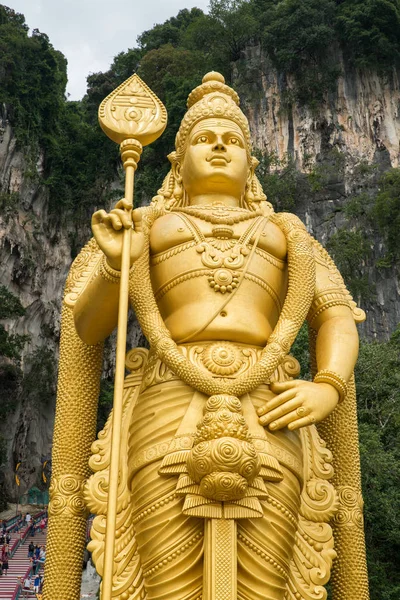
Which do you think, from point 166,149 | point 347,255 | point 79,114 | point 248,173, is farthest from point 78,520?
point 79,114

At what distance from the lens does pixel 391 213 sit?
20.3m

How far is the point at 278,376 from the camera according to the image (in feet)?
12.5

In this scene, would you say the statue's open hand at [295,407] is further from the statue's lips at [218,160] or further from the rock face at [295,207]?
the rock face at [295,207]

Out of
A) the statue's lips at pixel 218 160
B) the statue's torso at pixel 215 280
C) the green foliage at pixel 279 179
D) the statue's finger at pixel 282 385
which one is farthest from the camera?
the green foliage at pixel 279 179

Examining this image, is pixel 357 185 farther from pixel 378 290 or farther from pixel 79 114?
pixel 79 114

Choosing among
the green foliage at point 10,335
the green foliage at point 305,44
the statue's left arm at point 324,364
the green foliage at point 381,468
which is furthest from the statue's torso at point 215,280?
the green foliage at point 305,44

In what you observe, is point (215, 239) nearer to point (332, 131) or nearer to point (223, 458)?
point (223, 458)

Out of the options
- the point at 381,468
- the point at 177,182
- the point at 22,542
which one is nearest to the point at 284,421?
the point at 177,182

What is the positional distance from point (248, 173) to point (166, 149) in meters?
18.7

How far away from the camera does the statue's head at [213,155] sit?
170 inches

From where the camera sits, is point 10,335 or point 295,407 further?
point 10,335

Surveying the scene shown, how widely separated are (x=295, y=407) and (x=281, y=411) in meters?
0.07

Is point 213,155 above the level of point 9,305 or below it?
below

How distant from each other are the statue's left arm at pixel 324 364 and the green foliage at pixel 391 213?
54.7ft
